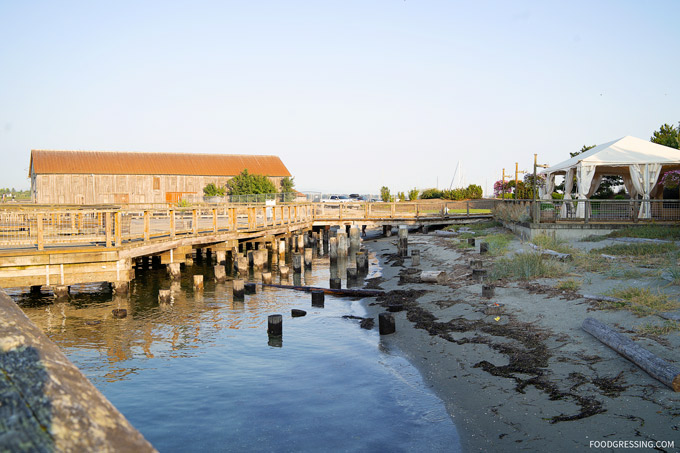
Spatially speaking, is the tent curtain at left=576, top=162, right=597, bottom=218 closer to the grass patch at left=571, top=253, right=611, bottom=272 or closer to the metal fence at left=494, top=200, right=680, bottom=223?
the metal fence at left=494, top=200, right=680, bottom=223

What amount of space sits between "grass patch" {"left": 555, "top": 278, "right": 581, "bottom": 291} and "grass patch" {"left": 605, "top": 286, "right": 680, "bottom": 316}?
1337 millimetres

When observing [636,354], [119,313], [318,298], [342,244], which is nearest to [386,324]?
[318,298]

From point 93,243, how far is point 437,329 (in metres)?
10.9

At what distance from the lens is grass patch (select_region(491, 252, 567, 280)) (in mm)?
13694

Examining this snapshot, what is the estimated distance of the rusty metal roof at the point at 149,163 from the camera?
2048 inches

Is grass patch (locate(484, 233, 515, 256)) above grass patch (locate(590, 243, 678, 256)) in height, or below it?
below

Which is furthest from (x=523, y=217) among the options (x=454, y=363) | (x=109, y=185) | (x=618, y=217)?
(x=109, y=185)

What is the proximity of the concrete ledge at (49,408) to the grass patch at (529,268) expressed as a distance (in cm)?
1339

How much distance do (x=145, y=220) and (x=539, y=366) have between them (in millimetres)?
13830

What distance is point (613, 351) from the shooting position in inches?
312

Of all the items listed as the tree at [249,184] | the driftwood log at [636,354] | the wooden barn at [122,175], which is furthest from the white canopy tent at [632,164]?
the wooden barn at [122,175]

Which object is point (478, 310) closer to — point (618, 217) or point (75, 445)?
point (75, 445)

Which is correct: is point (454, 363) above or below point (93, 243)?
below

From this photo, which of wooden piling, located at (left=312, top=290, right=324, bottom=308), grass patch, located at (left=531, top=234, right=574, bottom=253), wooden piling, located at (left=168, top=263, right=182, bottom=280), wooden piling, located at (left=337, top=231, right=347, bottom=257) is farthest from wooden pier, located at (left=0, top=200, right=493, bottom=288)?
grass patch, located at (left=531, top=234, right=574, bottom=253)
